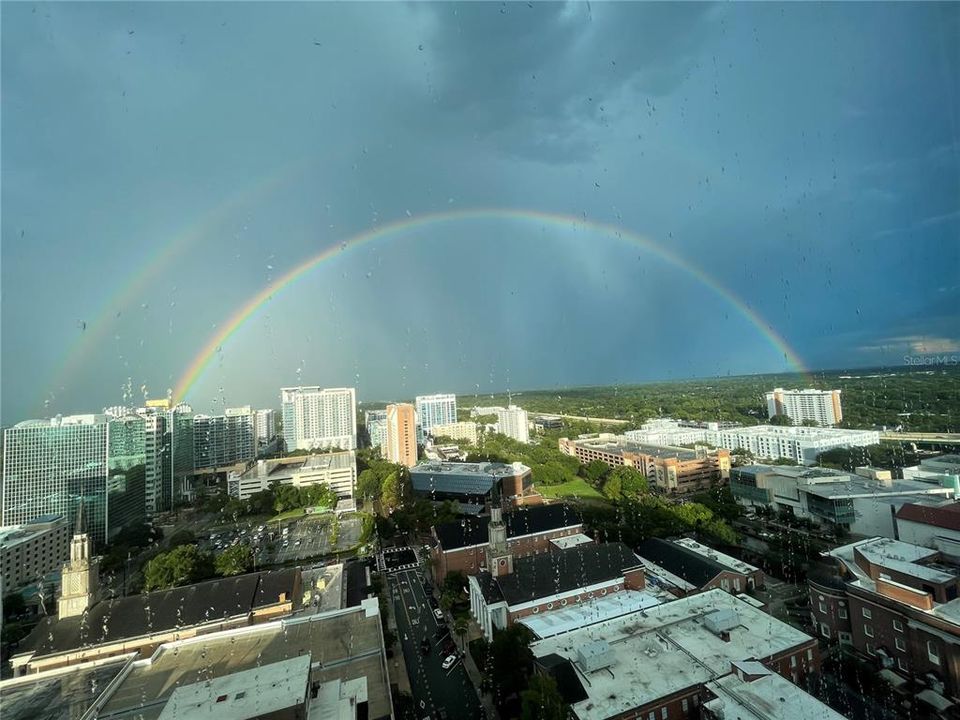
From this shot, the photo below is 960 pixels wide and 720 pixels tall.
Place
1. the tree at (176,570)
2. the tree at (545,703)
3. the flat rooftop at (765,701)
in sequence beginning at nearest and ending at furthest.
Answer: the flat rooftop at (765,701) → the tree at (545,703) → the tree at (176,570)

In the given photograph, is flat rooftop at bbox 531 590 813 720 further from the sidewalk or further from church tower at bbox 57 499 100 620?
church tower at bbox 57 499 100 620

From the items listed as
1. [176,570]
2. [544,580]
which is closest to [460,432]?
[176,570]

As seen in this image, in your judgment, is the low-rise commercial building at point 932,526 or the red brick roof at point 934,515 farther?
the red brick roof at point 934,515

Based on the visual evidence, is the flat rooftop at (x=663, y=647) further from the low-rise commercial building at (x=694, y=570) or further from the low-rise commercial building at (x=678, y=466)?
the low-rise commercial building at (x=678, y=466)

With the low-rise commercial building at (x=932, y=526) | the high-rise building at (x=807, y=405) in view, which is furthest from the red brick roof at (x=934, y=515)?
the high-rise building at (x=807, y=405)

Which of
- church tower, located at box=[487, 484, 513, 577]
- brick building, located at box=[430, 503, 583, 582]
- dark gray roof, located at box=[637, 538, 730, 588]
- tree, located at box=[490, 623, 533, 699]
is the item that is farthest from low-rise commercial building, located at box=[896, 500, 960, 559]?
tree, located at box=[490, 623, 533, 699]

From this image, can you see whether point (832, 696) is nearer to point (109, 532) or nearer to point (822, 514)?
point (822, 514)
